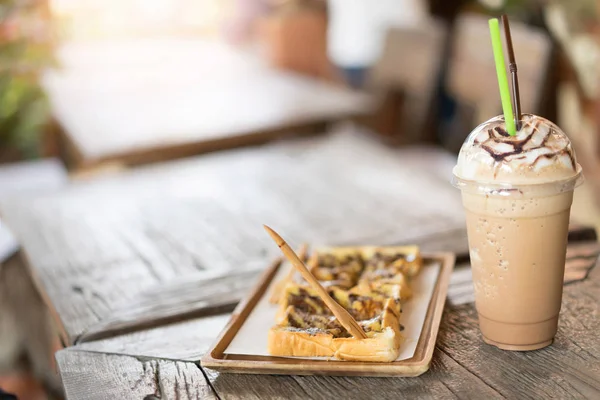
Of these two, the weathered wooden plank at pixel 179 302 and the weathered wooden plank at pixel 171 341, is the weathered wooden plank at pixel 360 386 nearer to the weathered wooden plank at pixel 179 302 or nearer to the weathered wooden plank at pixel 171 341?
the weathered wooden plank at pixel 171 341

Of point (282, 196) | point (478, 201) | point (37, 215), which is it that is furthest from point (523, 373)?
point (37, 215)

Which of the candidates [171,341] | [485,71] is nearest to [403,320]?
[171,341]

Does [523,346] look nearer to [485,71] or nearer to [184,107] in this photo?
[485,71]

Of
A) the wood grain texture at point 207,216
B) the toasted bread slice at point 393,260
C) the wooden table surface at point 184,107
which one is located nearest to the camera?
the toasted bread slice at point 393,260

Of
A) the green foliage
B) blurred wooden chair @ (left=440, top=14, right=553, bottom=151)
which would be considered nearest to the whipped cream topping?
blurred wooden chair @ (left=440, top=14, right=553, bottom=151)

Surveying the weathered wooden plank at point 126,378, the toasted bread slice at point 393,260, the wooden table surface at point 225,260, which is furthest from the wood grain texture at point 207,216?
the toasted bread slice at point 393,260

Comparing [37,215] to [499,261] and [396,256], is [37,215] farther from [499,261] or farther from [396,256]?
[499,261]

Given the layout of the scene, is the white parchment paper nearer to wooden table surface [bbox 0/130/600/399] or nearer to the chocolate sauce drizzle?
wooden table surface [bbox 0/130/600/399]
